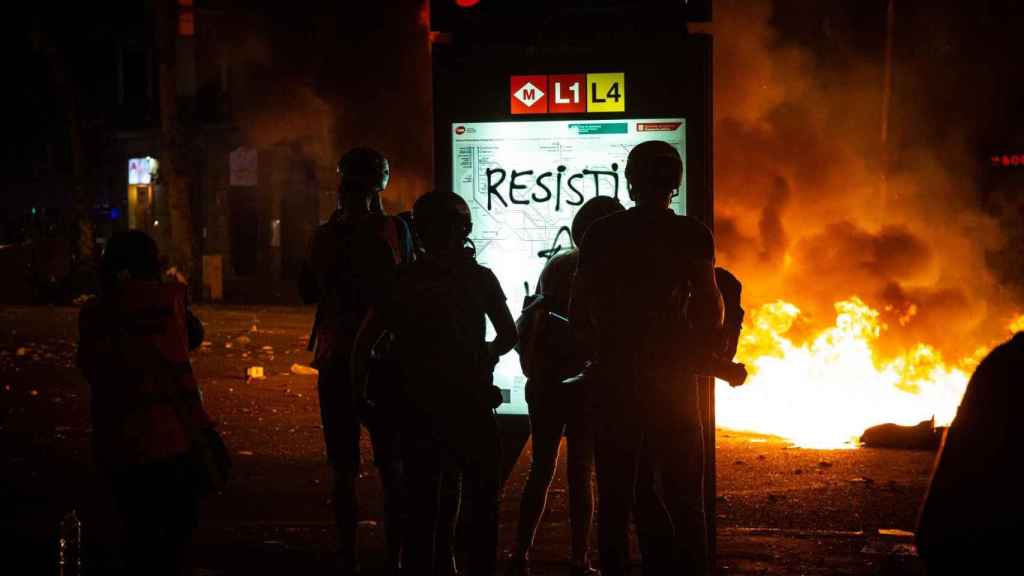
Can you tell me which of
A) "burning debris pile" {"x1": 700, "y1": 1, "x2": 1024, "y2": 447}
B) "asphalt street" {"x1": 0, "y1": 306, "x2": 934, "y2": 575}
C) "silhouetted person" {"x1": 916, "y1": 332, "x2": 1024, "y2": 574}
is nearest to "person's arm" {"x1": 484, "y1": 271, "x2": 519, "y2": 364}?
"asphalt street" {"x1": 0, "y1": 306, "x2": 934, "y2": 575}

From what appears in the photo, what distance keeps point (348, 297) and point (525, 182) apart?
1713 mm

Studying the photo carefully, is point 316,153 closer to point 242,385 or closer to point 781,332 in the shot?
point 242,385

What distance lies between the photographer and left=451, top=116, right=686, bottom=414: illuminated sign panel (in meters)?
6.65

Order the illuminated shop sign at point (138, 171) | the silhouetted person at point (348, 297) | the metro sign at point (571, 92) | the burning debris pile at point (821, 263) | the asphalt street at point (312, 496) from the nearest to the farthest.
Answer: the silhouetted person at point (348, 297), the asphalt street at point (312, 496), the metro sign at point (571, 92), the burning debris pile at point (821, 263), the illuminated shop sign at point (138, 171)

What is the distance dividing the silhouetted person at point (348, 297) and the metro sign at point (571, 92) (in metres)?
1.24

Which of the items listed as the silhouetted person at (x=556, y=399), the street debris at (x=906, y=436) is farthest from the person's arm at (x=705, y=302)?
the street debris at (x=906, y=436)

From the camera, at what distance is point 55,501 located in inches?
295

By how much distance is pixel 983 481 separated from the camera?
77.0 inches

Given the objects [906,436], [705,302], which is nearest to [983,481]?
[705,302]

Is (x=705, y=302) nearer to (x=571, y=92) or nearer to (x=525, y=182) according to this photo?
(x=571, y=92)

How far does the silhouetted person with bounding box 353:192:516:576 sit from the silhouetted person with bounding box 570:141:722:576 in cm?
44

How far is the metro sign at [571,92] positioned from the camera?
21.2 ft

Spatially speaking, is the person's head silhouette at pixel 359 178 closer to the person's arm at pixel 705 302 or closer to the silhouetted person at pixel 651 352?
the silhouetted person at pixel 651 352

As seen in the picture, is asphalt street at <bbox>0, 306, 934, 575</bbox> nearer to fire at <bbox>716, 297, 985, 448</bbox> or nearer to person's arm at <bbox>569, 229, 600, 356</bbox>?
fire at <bbox>716, 297, 985, 448</bbox>
